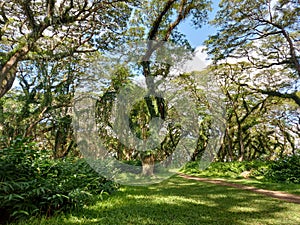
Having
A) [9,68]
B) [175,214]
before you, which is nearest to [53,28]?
[9,68]

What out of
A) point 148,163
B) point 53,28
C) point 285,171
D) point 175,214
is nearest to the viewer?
point 175,214

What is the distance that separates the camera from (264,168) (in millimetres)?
10938

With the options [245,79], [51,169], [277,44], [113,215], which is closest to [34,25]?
[51,169]

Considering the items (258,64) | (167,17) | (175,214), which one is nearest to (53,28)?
(167,17)

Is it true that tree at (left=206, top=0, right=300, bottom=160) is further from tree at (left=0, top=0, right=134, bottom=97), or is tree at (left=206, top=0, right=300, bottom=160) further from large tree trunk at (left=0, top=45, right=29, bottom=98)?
large tree trunk at (left=0, top=45, right=29, bottom=98)

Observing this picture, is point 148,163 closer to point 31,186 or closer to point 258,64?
point 31,186

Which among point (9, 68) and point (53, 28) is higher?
point (53, 28)

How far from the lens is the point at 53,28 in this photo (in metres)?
9.02

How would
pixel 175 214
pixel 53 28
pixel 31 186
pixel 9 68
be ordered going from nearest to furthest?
pixel 31 186 < pixel 175 214 < pixel 9 68 < pixel 53 28

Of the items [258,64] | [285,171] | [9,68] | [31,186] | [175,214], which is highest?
[258,64]

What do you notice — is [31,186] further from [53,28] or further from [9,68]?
[53,28]

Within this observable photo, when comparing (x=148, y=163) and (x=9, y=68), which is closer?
(x=148, y=163)

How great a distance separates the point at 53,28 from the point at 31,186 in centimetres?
802

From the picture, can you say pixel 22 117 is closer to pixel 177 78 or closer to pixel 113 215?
pixel 177 78
